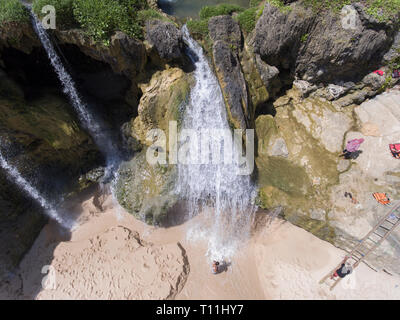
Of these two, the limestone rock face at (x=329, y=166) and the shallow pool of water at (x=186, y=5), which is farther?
the shallow pool of water at (x=186, y=5)

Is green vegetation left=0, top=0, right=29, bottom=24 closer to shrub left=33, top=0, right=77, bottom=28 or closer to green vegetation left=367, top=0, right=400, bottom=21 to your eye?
shrub left=33, top=0, right=77, bottom=28

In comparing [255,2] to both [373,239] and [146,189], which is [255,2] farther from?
[373,239]

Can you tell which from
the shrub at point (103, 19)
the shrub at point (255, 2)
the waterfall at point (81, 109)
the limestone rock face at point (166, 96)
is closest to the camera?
the waterfall at point (81, 109)

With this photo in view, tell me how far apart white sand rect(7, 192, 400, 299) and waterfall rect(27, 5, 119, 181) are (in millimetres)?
4460

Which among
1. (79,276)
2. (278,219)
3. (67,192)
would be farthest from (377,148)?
(67,192)

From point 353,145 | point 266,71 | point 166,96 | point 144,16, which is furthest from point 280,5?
point 353,145

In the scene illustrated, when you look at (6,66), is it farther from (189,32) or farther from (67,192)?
(189,32)

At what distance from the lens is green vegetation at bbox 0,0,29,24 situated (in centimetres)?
801

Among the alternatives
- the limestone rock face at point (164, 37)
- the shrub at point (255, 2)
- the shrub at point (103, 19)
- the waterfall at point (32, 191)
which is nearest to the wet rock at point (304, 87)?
the shrub at point (255, 2)

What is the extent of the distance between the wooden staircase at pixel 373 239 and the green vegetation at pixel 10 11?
17.9 metres

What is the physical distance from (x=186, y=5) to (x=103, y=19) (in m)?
7.54

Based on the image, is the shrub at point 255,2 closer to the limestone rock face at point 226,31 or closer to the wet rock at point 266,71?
the limestone rock face at point 226,31

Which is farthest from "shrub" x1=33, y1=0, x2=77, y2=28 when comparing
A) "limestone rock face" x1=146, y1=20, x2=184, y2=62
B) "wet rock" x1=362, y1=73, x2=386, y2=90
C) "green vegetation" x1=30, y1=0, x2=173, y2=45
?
"wet rock" x1=362, y1=73, x2=386, y2=90

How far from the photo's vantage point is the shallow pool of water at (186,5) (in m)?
13.5
